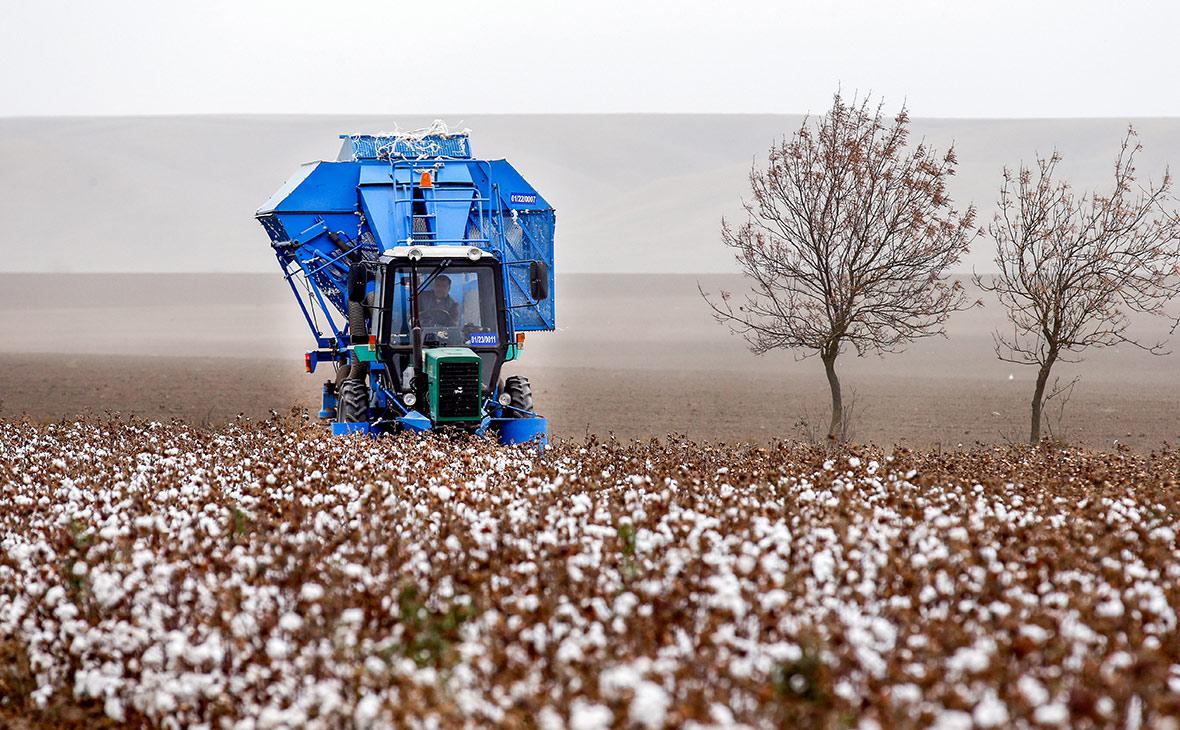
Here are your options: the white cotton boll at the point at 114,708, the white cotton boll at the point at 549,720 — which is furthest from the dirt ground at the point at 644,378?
the white cotton boll at the point at 549,720

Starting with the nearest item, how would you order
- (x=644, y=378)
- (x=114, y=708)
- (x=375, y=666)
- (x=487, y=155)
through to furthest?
(x=375, y=666)
(x=114, y=708)
(x=644, y=378)
(x=487, y=155)

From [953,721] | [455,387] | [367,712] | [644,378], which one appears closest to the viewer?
[953,721]

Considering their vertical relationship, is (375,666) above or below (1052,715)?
below

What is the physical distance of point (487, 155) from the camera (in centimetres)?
14438

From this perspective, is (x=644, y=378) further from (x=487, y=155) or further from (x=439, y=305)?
(x=487, y=155)

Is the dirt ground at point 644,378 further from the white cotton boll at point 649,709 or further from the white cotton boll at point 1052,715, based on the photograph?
the white cotton boll at point 1052,715

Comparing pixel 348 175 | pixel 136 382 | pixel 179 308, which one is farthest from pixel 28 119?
pixel 348 175

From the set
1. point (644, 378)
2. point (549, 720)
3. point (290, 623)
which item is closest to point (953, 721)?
point (549, 720)

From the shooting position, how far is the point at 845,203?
18.3 metres

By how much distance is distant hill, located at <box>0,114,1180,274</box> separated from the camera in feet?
380

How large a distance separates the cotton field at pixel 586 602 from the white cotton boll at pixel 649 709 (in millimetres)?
14

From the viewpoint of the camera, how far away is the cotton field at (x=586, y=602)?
16.9 ft

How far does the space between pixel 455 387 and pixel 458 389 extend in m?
0.04

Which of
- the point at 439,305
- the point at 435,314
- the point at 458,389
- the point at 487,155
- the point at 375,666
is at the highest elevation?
the point at 487,155
